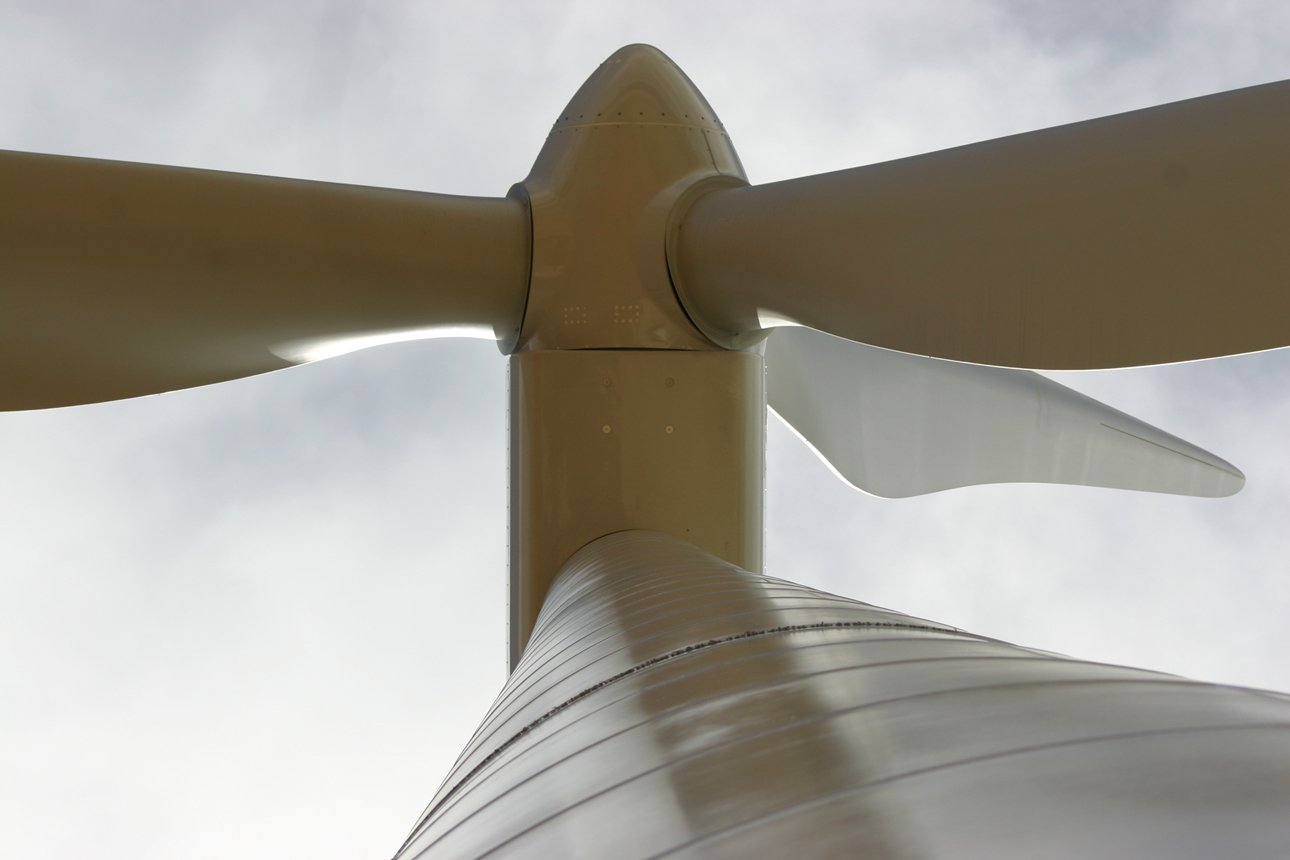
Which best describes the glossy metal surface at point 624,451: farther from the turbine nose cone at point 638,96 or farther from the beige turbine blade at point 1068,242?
the turbine nose cone at point 638,96

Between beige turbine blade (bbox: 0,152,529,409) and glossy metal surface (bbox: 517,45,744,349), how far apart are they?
117 mm

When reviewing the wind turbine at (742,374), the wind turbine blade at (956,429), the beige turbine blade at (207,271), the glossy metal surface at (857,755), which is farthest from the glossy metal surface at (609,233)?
the glossy metal surface at (857,755)

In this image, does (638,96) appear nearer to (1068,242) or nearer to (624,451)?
Answer: (624,451)

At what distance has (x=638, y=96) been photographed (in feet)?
13.1

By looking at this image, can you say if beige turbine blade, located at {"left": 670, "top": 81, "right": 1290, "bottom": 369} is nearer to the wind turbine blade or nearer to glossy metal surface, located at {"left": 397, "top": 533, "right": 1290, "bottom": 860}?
glossy metal surface, located at {"left": 397, "top": 533, "right": 1290, "bottom": 860}

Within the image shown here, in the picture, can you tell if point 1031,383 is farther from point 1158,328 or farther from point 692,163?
point 1158,328

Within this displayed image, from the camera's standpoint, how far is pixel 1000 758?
2.66 ft

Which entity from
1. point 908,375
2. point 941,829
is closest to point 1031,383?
point 908,375

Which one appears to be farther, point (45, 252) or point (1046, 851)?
point (45, 252)

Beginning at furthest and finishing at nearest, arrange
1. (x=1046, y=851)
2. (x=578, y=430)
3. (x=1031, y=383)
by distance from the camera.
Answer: (x=1031, y=383) < (x=578, y=430) < (x=1046, y=851)

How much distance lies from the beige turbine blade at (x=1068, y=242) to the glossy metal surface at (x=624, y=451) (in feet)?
2.44

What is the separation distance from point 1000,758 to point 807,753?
168 millimetres

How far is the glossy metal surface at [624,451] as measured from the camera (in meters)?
3.70

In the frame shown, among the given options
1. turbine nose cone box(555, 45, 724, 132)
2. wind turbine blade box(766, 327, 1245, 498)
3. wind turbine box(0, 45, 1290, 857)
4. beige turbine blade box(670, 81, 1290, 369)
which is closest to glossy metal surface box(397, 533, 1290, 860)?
wind turbine box(0, 45, 1290, 857)
